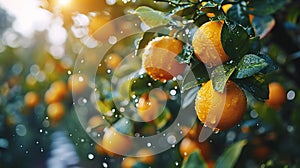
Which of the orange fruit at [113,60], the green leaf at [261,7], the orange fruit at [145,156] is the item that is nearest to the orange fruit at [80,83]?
the orange fruit at [113,60]

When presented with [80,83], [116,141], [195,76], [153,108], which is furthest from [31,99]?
[195,76]

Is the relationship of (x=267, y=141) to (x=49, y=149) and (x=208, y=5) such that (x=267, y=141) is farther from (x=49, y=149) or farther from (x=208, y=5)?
(x=49, y=149)

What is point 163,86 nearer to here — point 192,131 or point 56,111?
point 192,131

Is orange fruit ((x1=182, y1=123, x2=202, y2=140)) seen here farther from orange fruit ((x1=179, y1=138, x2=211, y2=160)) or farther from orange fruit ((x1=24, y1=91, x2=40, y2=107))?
orange fruit ((x1=24, y1=91, x2=40, y2=107))

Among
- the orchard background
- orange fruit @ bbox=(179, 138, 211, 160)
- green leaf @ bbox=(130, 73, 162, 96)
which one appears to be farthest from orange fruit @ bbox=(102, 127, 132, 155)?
green leaf @ bbox=(130, 73, 162, 96)

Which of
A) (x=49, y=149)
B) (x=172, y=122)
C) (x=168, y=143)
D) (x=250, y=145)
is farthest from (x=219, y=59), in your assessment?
(x=49, y=149)

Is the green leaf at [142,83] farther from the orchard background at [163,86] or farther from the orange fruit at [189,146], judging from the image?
the orange fruit at [189,146]
